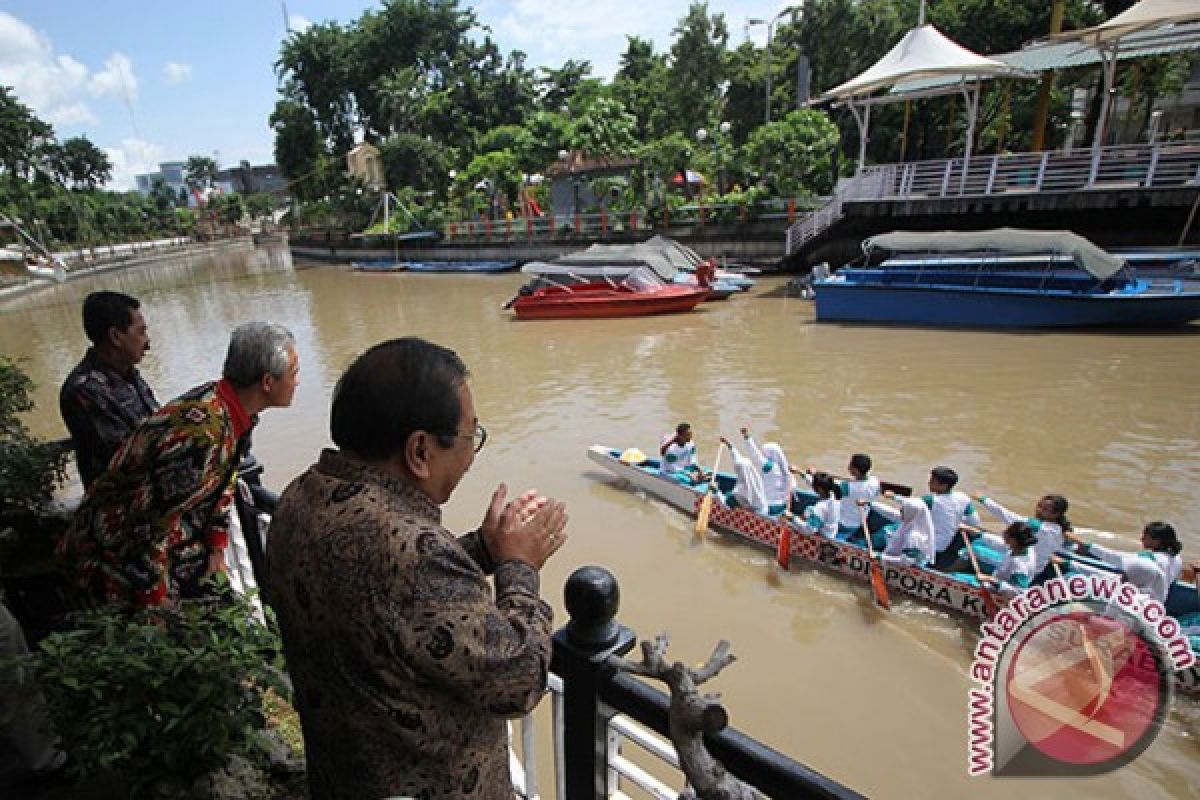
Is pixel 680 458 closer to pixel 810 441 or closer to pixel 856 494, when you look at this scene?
pixel 856 494

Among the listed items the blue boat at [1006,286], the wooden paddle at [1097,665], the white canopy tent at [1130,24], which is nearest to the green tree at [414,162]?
the blue boat at [1006,286]

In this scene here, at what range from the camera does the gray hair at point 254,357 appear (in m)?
2.17

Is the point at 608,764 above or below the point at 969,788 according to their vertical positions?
above

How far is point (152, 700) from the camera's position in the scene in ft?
5.45

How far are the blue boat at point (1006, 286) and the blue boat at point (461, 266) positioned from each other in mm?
17543

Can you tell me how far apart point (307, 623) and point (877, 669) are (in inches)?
211

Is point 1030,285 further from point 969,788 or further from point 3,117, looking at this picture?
point 3,117

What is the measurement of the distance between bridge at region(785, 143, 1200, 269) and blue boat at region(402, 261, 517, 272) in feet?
50.0

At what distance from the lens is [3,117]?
140 ft

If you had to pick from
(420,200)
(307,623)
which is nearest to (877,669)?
(307,623)

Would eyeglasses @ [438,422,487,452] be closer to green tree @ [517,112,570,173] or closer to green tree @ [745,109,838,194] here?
green tree @ [745,109,838,194]

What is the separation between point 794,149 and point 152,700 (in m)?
24.4

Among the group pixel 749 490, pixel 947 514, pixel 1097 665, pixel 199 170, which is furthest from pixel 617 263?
pixel 199 170

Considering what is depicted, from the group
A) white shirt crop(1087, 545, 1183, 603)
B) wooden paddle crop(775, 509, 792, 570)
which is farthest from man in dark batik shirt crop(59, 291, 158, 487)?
white shirt crop(1087, 545, 1183, 603)
